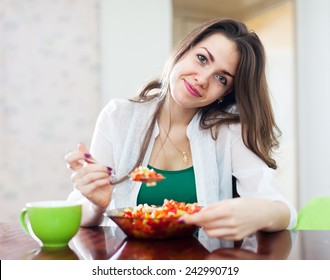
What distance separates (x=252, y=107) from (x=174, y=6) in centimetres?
371

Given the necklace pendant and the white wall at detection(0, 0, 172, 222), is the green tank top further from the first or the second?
the white wall at detection(0, 0, 172, 222)

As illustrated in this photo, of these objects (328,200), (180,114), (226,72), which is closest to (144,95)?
(180,114)

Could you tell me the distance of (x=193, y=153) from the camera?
1601 mm

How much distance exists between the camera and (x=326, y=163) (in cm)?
337

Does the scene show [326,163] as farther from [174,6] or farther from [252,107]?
[174,6]

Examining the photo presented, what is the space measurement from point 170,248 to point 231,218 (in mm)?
139

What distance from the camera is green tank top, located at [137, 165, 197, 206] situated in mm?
1513

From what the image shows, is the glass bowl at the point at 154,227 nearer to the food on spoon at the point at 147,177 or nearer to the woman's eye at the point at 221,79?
Result: the food on spoon at the point at 147,177

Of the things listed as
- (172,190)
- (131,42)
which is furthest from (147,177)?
(131,42)

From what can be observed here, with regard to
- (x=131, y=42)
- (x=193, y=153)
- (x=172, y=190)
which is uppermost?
(x=131, y=42)

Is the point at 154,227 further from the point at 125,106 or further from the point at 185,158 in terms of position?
the point at 125,106

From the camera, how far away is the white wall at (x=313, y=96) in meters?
3.37

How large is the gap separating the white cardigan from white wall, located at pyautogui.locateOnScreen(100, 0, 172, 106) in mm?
1788

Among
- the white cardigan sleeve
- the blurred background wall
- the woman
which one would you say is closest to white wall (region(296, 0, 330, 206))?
the blurred background wall
